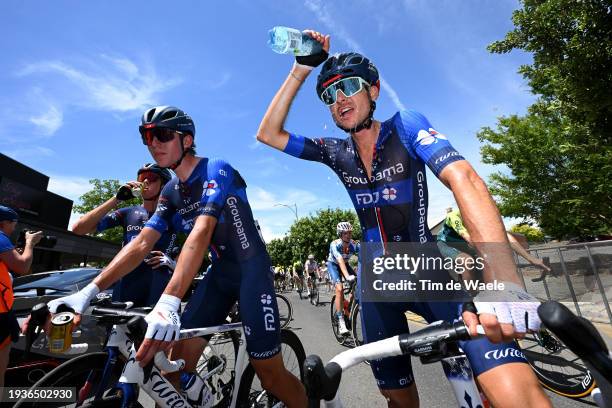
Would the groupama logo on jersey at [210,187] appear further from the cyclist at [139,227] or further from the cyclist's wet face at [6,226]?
the cyclist's wet face at [6,226]

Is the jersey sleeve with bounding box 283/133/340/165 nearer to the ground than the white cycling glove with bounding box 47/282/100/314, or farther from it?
farther from it

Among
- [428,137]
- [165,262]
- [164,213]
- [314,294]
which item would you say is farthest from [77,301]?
[314,294]

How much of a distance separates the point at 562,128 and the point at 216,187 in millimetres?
16268

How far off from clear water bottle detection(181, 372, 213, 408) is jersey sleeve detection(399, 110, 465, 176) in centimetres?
229

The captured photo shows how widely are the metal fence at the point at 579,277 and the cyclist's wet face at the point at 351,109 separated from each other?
5.26 m

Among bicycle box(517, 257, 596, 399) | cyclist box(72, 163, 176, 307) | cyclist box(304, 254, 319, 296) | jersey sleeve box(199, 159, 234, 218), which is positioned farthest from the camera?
cyclist box(304, 254, 319, 296)

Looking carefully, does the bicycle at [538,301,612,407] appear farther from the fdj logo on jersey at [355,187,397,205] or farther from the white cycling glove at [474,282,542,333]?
the fdj logo on jersey at [355,187,397,205]

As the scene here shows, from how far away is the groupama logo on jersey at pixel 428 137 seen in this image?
6.04ft

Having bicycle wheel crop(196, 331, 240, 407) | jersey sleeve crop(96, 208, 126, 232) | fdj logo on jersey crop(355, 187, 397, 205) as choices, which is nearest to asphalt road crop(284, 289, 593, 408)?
bicycle wheel crop(196, 331, 240, 407)

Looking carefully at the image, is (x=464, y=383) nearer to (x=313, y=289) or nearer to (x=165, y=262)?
(x=165, y=262)

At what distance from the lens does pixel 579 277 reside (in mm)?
6996

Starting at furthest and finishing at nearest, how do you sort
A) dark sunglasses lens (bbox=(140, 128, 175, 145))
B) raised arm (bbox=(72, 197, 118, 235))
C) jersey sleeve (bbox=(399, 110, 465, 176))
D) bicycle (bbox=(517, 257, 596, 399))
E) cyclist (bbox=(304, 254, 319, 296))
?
cyclist (bbox=(304, 254, 319, 296)) → raised arm (bbox=(72, 197, 118, 235)) → bicycle (bbox=(517, 257, 596, 399)) → dark sunglasses lens (bbox=(140, 128, 175, 145)) → jersey sleeve (bbox=(399, 110, 465, 176))

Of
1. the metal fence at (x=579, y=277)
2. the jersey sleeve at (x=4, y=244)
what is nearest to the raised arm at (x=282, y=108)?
the jersey sleeve at (x=4, y=244)

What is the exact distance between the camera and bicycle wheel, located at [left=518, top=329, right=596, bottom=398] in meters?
3.54
